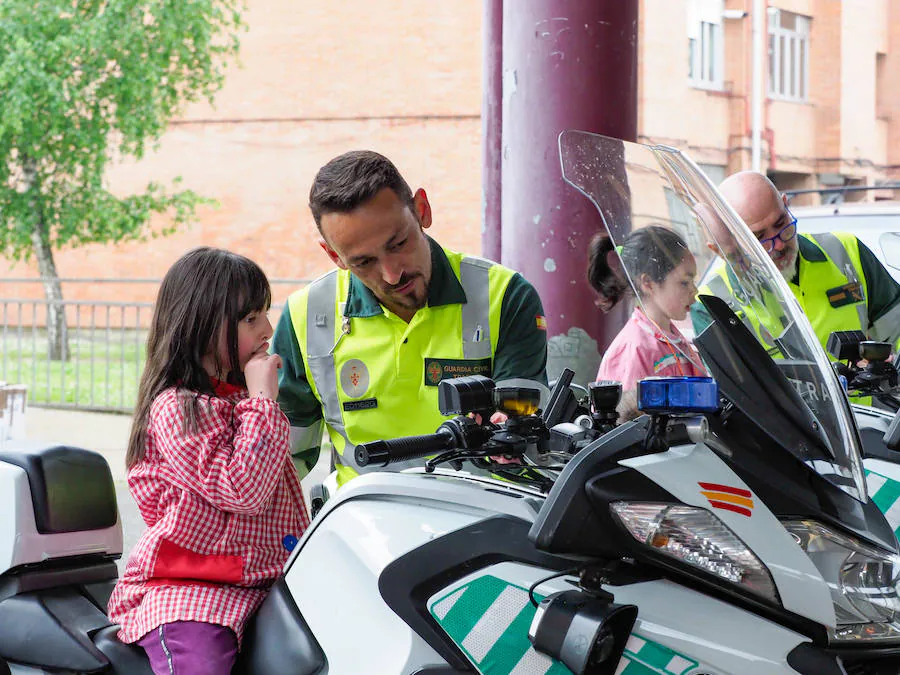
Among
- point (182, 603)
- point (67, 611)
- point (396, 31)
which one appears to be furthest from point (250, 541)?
point (396, 31)

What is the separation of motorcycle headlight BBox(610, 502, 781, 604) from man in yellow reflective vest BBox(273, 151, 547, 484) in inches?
45.4

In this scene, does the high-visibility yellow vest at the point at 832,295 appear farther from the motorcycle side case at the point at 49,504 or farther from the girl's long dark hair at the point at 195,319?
the motorcycle side case at the point at 49,504

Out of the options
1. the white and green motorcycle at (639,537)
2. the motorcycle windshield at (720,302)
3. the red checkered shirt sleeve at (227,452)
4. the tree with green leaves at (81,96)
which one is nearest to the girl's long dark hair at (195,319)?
the red checkered shirt sleeve at (227,452)

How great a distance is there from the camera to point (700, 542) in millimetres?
1499

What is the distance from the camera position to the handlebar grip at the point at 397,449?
5.29 ft

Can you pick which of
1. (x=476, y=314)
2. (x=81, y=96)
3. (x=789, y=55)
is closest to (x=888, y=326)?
(x=476, y=314)

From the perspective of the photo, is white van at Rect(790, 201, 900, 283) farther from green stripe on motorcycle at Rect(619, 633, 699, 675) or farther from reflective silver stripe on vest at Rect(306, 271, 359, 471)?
green stripe on motorcycle at Rect(619, 633, 699, 675)

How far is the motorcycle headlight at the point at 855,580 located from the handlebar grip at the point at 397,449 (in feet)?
1.68

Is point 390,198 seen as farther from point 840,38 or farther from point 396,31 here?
point 840,38

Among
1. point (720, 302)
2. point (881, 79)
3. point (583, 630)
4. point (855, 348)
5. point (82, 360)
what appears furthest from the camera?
point (881, 79)

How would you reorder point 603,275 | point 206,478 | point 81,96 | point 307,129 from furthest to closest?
point 307,129, point 81,96, point 603,275, point 206,478

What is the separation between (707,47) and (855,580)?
21981mm

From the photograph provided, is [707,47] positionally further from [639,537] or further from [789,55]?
[639,537]

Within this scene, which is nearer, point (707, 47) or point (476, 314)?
point (476, 314)
